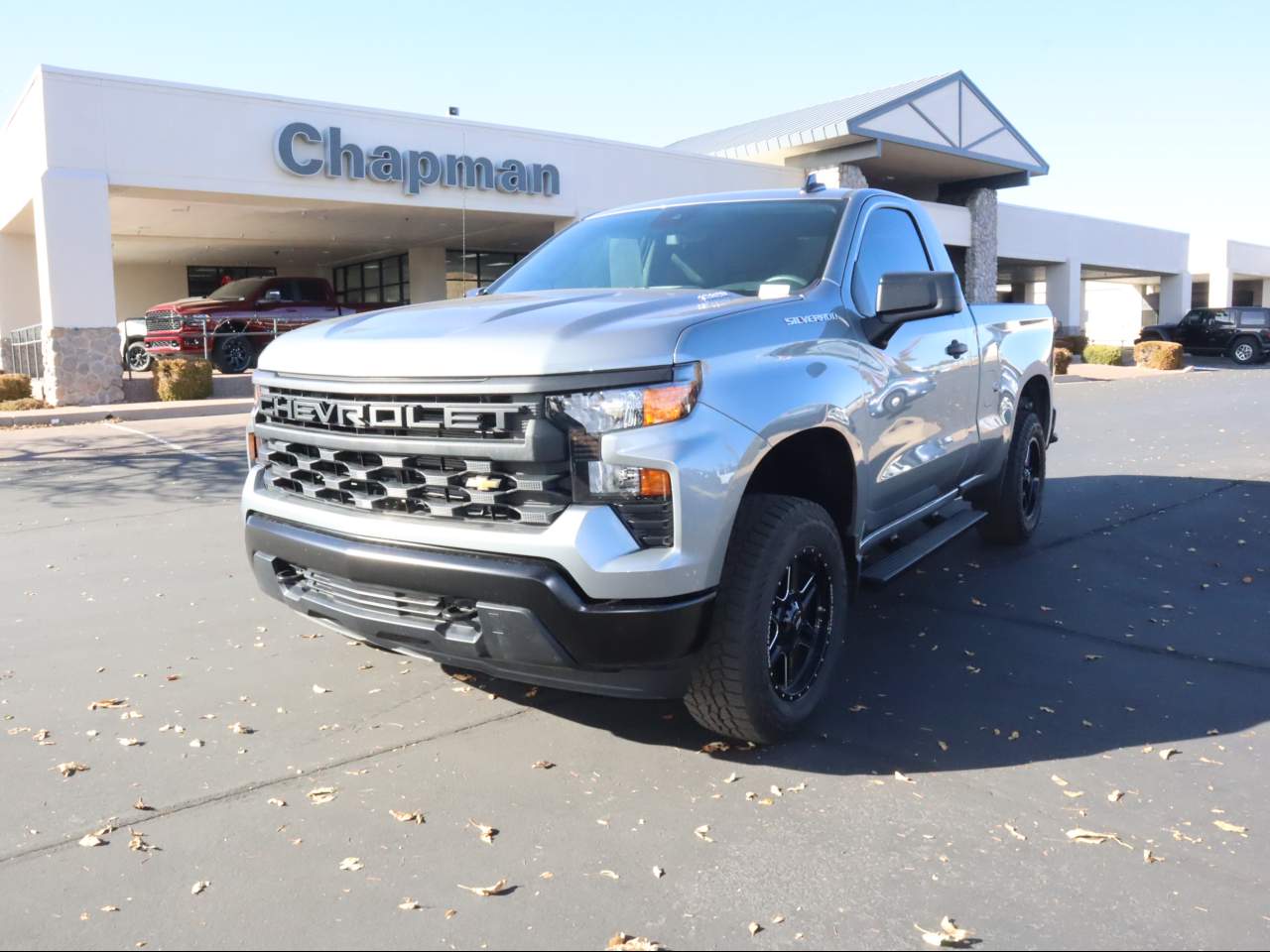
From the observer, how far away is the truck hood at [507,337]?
3.06 m

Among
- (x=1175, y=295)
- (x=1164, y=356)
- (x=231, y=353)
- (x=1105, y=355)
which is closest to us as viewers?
(x=231, y=353)

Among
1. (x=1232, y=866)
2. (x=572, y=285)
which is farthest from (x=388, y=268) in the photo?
(x=1232, y=866)

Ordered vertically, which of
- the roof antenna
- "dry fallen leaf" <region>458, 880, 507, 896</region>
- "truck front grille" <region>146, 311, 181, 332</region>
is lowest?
"dry fallen leaf" <region>458, 880, 507, 896</region>

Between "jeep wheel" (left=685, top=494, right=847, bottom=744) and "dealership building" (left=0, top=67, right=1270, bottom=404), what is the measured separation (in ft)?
55.5

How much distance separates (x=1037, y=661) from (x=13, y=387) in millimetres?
18025

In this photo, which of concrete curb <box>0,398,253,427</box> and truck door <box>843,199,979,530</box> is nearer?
truck door <box>843,199,979,530</box>

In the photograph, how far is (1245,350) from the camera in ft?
110

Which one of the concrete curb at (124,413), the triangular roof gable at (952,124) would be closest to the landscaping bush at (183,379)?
the concrete curb at (124,413)

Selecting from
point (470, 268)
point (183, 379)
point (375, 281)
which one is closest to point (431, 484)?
point (183, 379)

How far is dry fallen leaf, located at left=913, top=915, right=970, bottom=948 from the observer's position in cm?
248

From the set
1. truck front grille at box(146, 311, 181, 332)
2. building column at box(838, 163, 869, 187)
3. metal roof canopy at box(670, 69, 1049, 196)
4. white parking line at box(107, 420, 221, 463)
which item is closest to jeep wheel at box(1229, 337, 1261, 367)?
metal roof canopy at box(670, 69, 1049, 196)

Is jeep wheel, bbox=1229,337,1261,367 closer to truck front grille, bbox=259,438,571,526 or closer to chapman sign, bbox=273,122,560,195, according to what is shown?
chapman sign, bbox=273,122,560,195

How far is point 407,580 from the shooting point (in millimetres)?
3180

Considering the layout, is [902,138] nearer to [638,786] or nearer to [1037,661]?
[1037,661]
